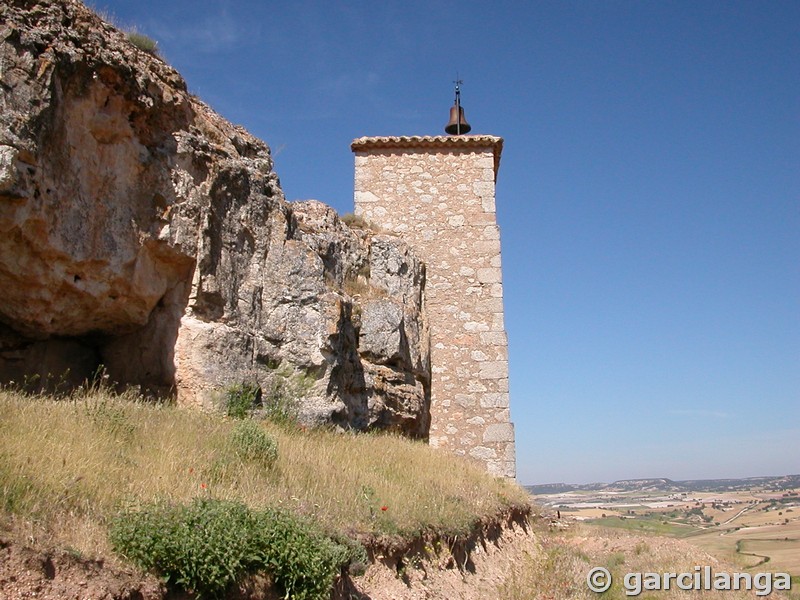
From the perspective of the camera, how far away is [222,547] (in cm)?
395

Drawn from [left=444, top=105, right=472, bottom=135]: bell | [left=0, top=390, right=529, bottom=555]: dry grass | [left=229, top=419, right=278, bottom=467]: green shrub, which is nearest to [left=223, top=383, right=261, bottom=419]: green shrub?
[left=0, top=390, right=529, bottom=555]: dry grass

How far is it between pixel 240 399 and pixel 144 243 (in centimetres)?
195

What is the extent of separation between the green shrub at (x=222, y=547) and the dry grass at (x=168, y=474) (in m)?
0.22

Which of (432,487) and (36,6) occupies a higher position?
(36,6)

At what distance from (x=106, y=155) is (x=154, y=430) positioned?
9.67ft

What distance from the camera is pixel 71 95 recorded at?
6.52m

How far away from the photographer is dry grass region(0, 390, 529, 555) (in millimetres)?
3973

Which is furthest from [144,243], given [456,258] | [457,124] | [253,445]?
[457,124]

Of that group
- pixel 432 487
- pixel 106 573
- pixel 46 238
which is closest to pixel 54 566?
pixel 106 573

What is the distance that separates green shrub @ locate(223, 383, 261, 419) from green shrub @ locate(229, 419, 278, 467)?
46.7 inches

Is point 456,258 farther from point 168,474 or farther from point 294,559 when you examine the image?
point 294,559

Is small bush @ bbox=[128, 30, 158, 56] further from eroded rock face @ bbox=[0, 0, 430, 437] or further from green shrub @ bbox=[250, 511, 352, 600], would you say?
green shrub @ bbox=[250, 511, 352, 600]

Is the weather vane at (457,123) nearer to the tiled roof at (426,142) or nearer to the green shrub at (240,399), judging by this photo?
the tiled roof at (426,142)

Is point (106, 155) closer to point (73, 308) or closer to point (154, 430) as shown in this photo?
point (73, 308)
